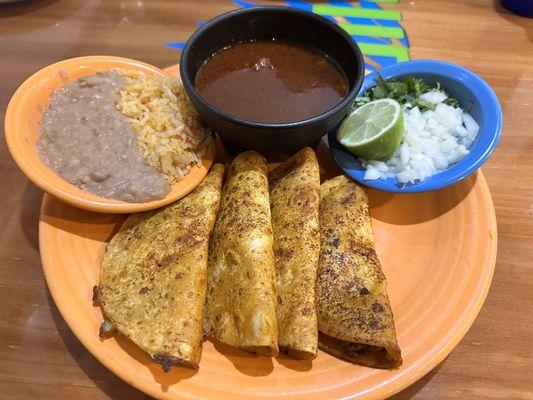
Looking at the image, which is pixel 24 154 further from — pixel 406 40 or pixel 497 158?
pixel 406 40

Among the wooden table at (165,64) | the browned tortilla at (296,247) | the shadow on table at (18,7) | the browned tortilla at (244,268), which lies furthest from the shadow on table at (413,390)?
the shadow on table at (18,7)

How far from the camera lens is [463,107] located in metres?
2.59

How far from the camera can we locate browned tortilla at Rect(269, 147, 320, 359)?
1.79m

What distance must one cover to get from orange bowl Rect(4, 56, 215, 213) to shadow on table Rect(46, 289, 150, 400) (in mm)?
622

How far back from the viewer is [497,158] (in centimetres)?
284

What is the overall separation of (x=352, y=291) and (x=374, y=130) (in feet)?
2.86

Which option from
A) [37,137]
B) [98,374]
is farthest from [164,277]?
[37,137]

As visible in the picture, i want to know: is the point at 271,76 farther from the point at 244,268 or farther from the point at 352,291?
the point at 352,291

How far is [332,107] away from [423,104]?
2.09ft

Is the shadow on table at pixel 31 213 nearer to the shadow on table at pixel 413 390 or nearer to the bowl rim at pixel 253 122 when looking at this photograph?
the bowl rim at pixel 253 122

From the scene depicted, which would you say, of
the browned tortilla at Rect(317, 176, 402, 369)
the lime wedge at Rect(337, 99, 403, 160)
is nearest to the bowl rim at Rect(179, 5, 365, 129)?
the lime wedge at Rect(337, 99, 403, 160)

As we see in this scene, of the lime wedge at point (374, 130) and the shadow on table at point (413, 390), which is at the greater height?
the lime wedge at point (374, 130)

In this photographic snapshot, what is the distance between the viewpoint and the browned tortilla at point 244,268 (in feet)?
5.72

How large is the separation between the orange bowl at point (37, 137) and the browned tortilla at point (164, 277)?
85 mm
